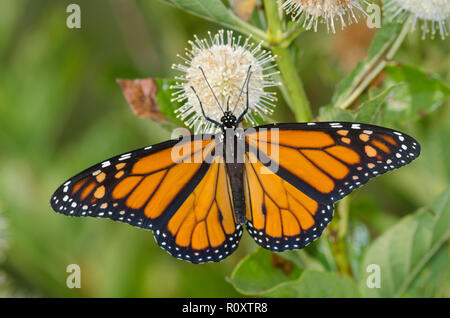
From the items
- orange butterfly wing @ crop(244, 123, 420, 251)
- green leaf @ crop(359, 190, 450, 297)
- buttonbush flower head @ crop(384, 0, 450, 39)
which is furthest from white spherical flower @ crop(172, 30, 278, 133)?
green leaf @ crop(359, 190, 450, 297)

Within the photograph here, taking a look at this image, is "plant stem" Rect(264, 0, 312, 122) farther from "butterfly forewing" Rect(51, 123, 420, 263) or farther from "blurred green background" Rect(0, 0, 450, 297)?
"blurred green background" Rect(0, 0, 450, 297)

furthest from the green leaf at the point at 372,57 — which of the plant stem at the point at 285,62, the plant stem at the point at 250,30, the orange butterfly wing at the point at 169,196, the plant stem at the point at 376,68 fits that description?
the orange butterfly wing at the point at 169,196

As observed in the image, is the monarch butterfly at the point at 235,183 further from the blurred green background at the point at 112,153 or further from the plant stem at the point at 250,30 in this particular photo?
the blurred green background at the point at 112,153

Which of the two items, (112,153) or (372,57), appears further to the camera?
(112,153)

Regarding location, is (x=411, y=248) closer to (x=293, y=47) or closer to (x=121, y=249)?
(x=293, y=47)

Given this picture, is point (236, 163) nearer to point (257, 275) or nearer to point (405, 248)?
point (257, 275)

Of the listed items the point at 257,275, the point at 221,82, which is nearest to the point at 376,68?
the point at 221,82
